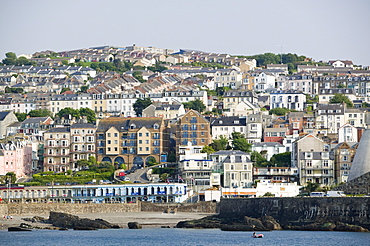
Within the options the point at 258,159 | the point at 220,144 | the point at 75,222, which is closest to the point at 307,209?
the point at 75,222

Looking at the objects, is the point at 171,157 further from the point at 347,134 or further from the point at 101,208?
the point at 101,208

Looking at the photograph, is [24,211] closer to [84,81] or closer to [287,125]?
[287,125]

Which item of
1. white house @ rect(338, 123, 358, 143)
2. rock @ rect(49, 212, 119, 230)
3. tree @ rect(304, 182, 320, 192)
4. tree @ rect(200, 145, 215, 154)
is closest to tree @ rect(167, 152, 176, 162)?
tree @ rect(200, 145, 215, 154)

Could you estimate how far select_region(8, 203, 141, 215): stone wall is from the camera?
87562mm

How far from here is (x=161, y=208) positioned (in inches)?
3647

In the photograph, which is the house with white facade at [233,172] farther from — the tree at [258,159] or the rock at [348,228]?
the rock at [348,228]

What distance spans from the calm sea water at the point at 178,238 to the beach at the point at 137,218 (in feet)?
14.5

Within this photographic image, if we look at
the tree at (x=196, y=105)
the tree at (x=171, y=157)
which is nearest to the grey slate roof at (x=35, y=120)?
the tree at (x=196, y=105)

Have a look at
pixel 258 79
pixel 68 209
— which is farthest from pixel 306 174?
pixel 258 79

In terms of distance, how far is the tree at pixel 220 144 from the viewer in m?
110

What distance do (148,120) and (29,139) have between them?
1718 centimetres

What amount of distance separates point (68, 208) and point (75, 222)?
296 inches

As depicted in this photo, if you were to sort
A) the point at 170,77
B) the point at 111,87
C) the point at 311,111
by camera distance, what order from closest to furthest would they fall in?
the point at 311,111, the point at 111,87, the point at 170,77

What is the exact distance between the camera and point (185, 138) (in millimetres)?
111812
